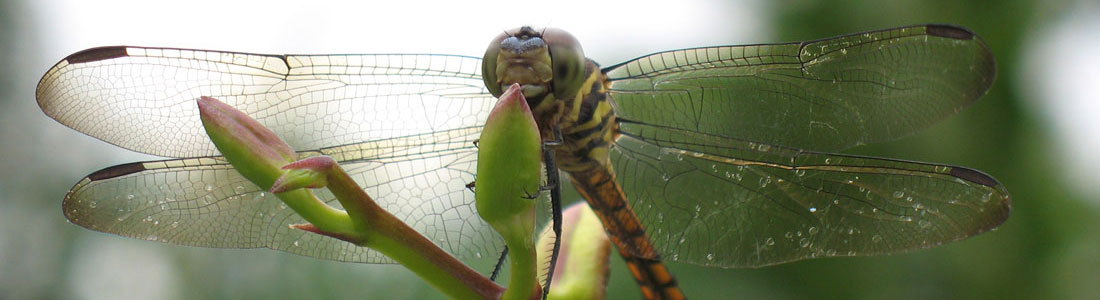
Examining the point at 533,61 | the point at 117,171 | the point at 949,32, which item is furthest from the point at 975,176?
the point at 117,171

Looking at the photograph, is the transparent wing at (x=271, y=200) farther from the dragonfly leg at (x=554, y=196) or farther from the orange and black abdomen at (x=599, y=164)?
the dragonfly leg at (x=554, y=196)

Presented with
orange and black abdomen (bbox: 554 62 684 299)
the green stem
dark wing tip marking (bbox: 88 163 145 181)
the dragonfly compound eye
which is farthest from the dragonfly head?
dark wing tip marking (bbox: 88 163 145 181)

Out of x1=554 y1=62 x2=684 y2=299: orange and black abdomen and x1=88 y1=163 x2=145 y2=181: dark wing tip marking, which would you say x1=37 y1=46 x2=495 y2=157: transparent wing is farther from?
x1=554 y1=62 x2=684 y2=299: orange and black abdomen

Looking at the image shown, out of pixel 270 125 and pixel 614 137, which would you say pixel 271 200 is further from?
pixel 614 137

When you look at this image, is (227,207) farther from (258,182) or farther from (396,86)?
(258,182)

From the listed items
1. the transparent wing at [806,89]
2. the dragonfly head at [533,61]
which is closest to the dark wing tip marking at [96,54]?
the dragonfly head at [533,61]

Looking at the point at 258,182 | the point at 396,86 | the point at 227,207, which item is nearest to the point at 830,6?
the point at 396,86
